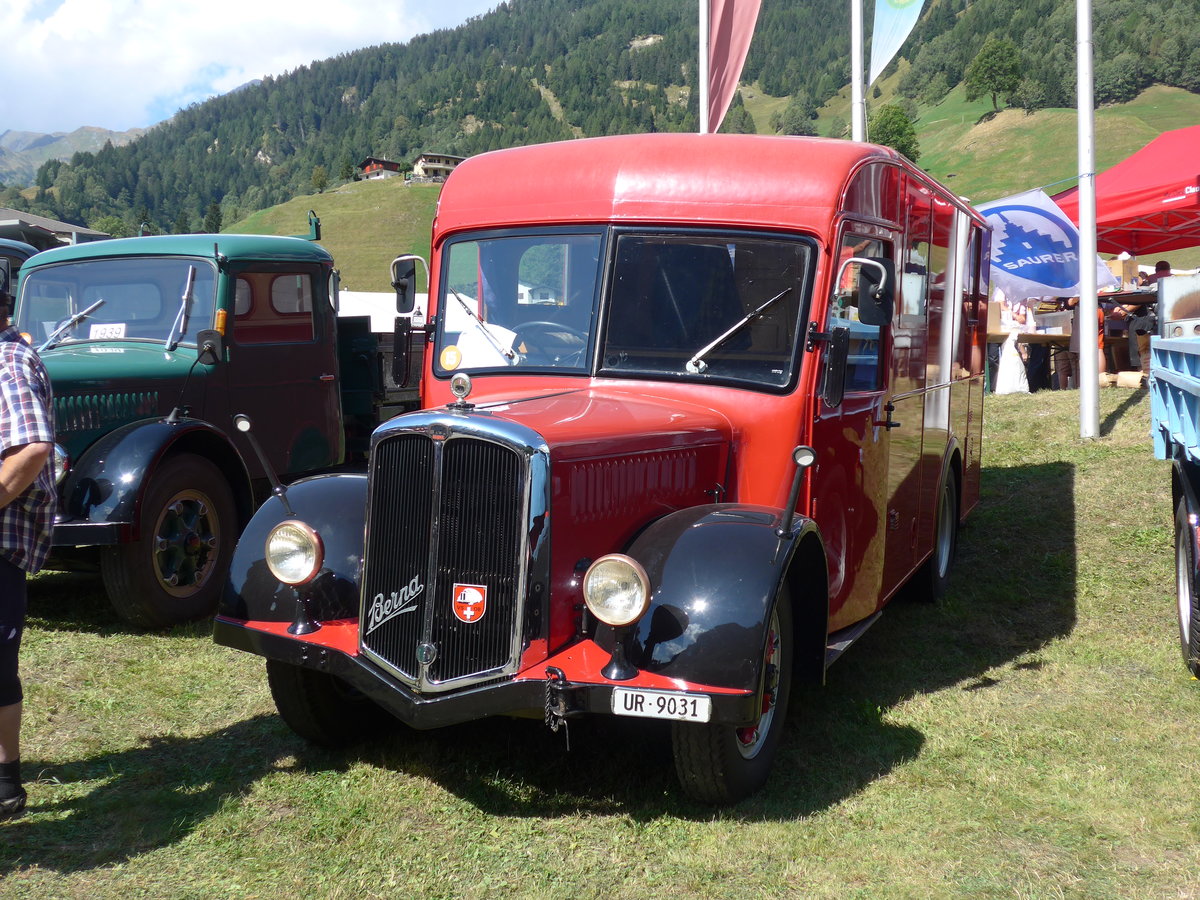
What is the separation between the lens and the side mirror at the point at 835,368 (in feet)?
14.1

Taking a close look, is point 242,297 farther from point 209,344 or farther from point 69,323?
point 69,323

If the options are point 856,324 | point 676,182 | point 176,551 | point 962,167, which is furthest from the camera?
point 962,167

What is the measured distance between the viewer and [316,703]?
429 cm

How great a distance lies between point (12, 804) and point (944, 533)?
566cm

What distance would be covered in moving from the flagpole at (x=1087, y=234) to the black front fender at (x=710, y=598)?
8.19 meters

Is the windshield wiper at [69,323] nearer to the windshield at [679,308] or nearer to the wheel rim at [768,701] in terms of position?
the windshield at [679,308]

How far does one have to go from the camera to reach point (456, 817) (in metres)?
3.84

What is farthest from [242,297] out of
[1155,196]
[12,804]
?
[1155,196]

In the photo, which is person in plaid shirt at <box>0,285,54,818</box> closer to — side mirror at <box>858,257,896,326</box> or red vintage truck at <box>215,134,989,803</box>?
red vintage truck at <box>215,134,989,803</box>

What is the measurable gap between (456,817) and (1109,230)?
51.8 feet

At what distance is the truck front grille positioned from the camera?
3572mm

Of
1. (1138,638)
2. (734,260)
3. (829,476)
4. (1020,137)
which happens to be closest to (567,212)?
(734,260)

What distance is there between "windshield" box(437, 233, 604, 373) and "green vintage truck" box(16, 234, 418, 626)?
0.91 metres

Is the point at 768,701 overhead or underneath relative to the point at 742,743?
overhead
